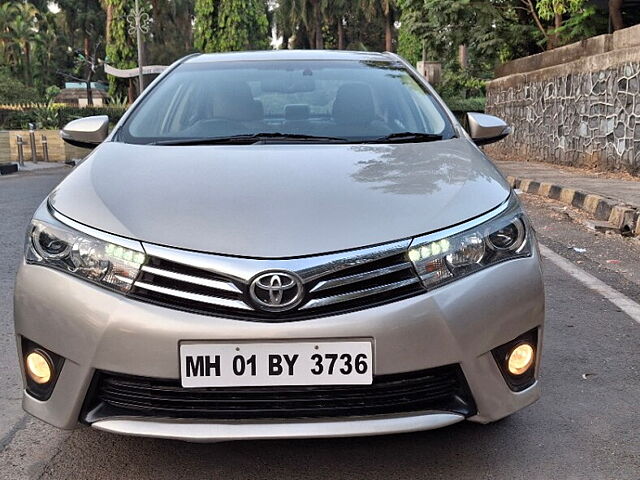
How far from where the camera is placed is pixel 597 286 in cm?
505

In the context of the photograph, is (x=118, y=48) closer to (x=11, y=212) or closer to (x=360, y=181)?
(x=11, y=212)

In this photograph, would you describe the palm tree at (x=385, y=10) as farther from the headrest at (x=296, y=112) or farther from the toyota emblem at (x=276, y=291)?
the toyota emblem at (x=276, y=291)

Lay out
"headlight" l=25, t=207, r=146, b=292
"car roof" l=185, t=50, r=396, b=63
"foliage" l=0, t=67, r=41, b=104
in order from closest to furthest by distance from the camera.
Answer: "headlight" l=25, t=207, r=146, b=292 → "car roof" l=185, t=50, r=396, b=63 → "foliage" l=0, t=67, r=41, b=104

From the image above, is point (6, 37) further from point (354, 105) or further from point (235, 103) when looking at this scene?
point (354, 105)

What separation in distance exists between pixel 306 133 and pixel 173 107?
696 mm

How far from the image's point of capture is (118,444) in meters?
2.63

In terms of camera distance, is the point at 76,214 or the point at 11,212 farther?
the point at 11,212

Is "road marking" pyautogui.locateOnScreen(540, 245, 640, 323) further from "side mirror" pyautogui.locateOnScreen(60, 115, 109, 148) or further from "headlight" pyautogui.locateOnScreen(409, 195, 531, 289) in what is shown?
"side mirror" pyautogui.locateOnScreen(60, 115, 109, 148)

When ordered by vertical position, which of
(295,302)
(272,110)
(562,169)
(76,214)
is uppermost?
(272,110)

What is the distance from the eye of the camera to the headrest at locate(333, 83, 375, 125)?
3330 mm

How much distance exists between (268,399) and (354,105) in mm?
1693

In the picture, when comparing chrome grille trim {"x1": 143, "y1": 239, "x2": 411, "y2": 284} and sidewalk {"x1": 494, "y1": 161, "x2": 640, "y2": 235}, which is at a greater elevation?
chrome grille trim {"x1": 143, "y1": 239, "x2": 411, "y2": 284}

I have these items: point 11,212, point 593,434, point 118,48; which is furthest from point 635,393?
point 118,48

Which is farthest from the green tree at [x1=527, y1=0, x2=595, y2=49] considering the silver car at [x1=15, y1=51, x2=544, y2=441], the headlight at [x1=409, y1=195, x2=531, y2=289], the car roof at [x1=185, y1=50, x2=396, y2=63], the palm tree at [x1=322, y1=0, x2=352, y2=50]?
the palm tree at [x1=322, y1=0, x2=352, y2=50]
